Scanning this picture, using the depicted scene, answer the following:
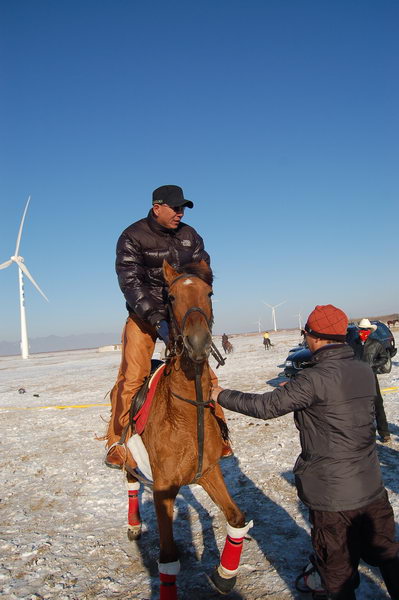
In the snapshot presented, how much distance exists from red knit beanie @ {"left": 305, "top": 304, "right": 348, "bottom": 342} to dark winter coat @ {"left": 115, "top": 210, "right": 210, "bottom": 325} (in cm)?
183

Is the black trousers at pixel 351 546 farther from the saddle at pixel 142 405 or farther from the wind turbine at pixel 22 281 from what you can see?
the wind turbine at pixel 22 281

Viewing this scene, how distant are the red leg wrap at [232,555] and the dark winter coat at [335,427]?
0.89 metres

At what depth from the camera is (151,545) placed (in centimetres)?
460

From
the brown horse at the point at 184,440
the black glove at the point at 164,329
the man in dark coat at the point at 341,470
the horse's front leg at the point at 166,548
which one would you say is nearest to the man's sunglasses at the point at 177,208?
the brown horse at the point at 184,440

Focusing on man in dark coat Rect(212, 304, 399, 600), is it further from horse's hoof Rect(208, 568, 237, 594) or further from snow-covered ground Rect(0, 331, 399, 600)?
horse's hoof Rect(208, 568, 237, 594)

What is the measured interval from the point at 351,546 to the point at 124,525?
3.24 m

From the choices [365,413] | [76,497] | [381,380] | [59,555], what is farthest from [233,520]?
[381,380]

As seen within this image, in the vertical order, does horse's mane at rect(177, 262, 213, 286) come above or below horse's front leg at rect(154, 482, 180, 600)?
above

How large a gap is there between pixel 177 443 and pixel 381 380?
13.1 meters

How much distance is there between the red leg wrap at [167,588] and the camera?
10.8 feet

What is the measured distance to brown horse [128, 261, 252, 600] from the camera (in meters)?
3.33

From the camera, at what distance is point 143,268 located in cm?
478

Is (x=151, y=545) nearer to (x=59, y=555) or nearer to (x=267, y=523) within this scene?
(x=59, y=555)

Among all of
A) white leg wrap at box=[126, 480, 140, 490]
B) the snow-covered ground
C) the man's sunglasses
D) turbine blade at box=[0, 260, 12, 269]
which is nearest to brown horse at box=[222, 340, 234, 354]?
the snow-covered ground
